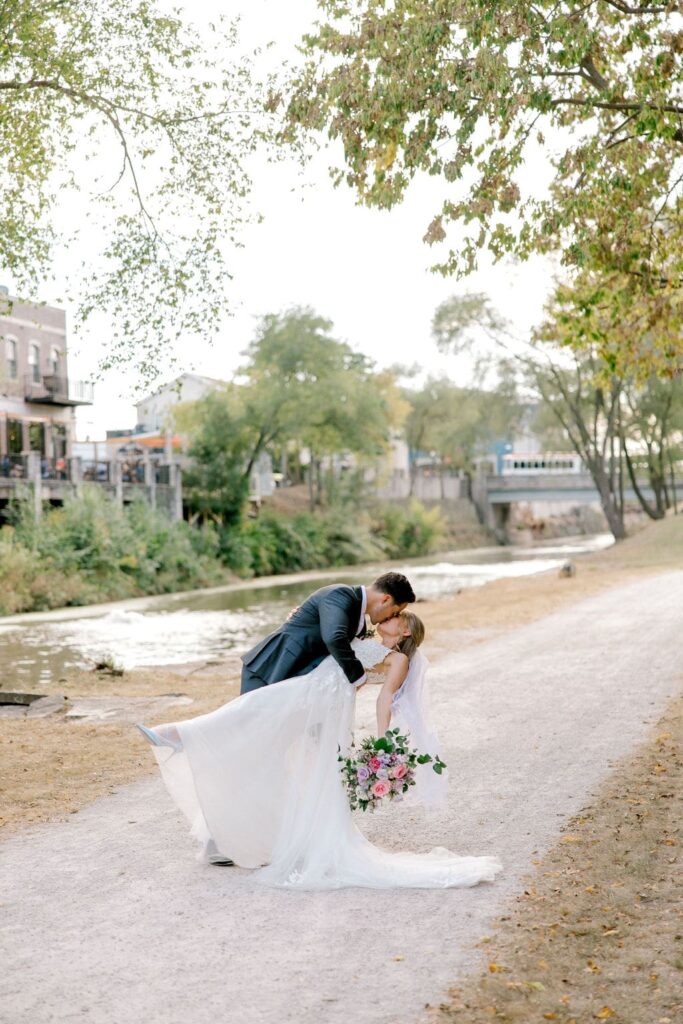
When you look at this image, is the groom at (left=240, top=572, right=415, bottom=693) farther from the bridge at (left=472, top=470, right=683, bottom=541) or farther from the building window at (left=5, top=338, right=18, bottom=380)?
the bridge at (left=472, top=470, right=683, bottom=541)

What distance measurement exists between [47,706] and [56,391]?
1615 inches

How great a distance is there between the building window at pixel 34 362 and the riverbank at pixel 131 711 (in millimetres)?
26535

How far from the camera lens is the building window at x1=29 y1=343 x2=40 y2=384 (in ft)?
170

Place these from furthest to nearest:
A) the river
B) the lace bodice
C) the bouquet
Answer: the river < the lace bodice < the bouquet

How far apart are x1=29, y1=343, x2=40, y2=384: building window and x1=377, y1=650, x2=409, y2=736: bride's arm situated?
4739 cm

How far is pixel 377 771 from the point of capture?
6.78 m

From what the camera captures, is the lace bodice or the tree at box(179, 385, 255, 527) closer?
the lace bodice

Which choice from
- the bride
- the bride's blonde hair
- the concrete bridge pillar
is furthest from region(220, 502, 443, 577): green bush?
the bride

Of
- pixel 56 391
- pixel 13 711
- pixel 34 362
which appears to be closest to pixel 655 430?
pixel 56 391

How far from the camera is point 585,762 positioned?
9.93 metres

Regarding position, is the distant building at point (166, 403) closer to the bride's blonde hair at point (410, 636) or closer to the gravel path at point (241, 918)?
the gravel path at point (241, 918)

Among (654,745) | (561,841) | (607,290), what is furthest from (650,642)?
(561,841)

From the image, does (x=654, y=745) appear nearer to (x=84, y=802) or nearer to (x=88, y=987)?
(x=84, y=802)

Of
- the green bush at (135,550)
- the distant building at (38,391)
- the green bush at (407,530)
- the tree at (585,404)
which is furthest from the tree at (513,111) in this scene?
the green bush at (407,530)
